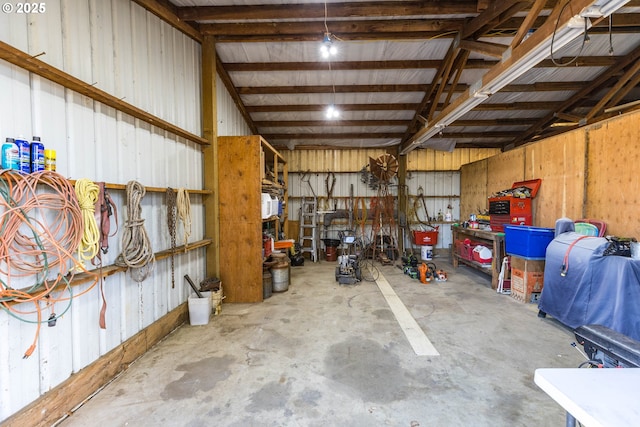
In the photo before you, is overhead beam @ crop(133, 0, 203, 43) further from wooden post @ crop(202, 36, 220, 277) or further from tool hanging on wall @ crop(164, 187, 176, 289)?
tool hanging on wall @ crop(164, 187, 176, 289)

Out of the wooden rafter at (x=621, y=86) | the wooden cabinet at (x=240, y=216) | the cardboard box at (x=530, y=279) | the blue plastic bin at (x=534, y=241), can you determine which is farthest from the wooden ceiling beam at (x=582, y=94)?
the wooden cabinet at (x=240, y=216)

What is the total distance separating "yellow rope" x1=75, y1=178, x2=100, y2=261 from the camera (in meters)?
1.88

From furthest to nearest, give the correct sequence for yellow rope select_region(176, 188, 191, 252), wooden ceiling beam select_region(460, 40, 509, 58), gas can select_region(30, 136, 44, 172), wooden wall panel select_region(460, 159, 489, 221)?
wooden wall panel select_region(460, 159, 489, 221), wooden ceiling beam select_region(460, 40, 509, 58), yellow rope select_region(176, 188, 191, 252), gas can select_region(30, 136, 44, 172)

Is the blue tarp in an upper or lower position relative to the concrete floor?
upper

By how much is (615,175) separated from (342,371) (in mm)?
4167

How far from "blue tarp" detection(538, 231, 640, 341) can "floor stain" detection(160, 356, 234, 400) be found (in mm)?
3759

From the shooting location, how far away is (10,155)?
1507mm

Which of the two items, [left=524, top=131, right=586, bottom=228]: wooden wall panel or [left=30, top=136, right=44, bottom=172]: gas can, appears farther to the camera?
[left=524, top=131, right=586, bottom=228]: wooden wall panel

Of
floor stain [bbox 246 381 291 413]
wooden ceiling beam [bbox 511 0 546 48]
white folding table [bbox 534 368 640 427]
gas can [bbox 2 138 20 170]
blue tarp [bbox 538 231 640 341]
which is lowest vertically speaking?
floor stain [bbox 246 381 291 413]

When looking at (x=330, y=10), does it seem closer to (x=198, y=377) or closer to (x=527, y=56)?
(x=527, y=56)

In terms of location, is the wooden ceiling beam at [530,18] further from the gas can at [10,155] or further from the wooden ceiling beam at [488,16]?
the gas can at [10,155]

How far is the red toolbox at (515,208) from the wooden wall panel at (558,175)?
0.35ft

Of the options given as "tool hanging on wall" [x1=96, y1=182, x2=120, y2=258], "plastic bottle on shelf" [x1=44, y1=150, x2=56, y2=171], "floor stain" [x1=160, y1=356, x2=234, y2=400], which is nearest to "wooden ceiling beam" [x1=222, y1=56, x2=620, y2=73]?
"tool hanging on wall" [x1=96, y1=182, x2=120, y2=258]

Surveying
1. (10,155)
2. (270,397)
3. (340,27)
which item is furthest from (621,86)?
(10,155)
